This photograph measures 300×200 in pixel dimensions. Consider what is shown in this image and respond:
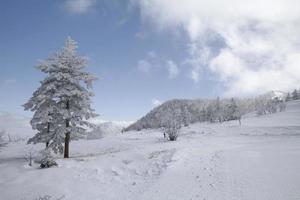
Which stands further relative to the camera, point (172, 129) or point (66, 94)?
point (172, 129)

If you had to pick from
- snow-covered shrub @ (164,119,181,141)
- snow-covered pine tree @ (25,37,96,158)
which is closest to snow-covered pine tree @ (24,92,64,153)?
snow-covered pine tree @ (25,37,96,158)

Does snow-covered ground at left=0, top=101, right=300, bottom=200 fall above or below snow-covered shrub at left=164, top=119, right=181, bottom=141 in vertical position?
below

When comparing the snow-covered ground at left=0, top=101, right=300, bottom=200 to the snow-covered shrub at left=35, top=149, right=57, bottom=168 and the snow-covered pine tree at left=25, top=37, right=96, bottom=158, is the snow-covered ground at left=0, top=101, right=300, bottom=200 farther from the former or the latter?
the snow-covered pine tree at left=25, top=37, right=96, bottom=158

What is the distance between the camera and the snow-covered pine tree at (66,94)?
24211 millimetres

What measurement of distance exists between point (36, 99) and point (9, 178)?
7859 millimetres

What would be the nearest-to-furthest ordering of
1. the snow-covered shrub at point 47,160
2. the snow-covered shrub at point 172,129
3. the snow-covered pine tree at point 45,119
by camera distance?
the snow-covered shrub at point 47,160, the snow-covered pine tree at point 45,119, the snow-covered shrub at point 172,129

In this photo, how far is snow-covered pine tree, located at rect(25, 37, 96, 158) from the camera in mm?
24211

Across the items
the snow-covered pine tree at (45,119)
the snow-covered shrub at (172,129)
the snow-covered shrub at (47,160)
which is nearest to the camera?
the snow-covered shrub at (47,160)

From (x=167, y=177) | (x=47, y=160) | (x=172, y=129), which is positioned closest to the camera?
(x=167, y=177)

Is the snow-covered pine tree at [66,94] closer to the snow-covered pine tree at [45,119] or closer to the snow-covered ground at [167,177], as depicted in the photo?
the snow-covered pine tree at [45,119]

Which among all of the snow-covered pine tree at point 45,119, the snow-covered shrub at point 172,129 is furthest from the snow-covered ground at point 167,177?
the snow-covered shrub at point 172,129

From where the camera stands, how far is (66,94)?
975 inches

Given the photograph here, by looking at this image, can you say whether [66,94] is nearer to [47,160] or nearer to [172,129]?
[47,160]

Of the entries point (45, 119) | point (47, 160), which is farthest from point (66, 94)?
point (47, 160)
